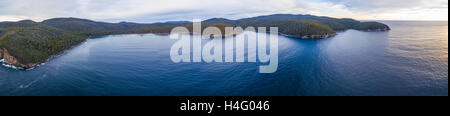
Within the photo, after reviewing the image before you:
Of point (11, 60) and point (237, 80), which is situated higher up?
point (11, 60)

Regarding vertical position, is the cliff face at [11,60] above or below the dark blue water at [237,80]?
above

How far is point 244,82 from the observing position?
25.4 m

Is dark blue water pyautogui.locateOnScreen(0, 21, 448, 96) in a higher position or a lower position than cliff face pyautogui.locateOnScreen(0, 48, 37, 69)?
lower

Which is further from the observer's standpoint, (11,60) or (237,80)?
(11,60)

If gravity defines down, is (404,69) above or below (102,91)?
above

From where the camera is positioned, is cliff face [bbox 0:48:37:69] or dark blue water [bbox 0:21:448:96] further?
cliff face [bbox 0:48:37:69]

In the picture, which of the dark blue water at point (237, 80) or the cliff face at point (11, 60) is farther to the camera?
the cliff face at point (11, 60)
